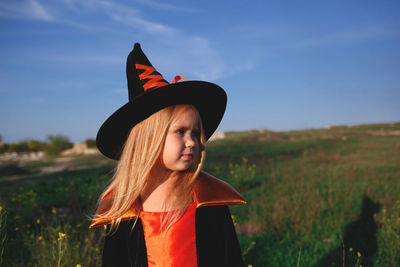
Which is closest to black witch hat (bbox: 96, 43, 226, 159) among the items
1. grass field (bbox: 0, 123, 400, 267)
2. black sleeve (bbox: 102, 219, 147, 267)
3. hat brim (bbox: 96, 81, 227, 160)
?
hat brim (bbox: 96, 81, 227, 160)

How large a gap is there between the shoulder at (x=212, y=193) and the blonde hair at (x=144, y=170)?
0.06 metres

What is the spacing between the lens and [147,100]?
5.35 ft

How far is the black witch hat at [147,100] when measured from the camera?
1.62 m

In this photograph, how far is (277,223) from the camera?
459 cm

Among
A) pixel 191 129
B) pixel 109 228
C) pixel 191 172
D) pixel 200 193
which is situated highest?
pixel 191 129

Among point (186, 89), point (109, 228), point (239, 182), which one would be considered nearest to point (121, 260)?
point (109, 228)

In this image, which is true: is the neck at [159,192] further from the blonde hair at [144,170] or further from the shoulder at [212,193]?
the shoulder at [212,193]

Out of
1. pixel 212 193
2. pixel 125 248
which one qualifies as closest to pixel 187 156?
pixel 212 193

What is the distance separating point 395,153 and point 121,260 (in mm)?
13984

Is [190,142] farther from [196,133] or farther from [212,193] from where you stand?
[212,193]

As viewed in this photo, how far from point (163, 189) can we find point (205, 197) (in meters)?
0.27

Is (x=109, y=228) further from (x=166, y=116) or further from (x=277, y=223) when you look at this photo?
(x=277, y=223)

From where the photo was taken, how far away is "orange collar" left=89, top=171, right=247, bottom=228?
5.58 feet

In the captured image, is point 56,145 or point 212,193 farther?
point 56,145
